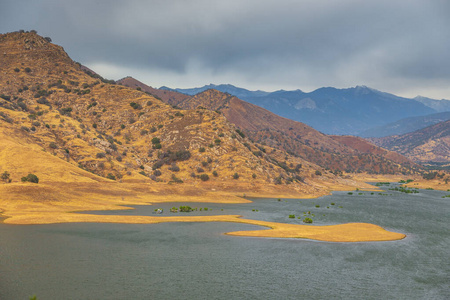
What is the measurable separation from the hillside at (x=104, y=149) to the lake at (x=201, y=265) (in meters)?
21.2

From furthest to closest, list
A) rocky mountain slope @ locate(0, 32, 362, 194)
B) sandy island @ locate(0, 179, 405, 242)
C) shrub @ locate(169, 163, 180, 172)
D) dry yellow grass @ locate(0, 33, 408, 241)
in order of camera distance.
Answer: shrub @ locate(169, 163, 180, 172) → rocky mountain slope @ locate(0, 32, 362, 194) → dry yellow grass @ locate(0, 33, 408, 241) → sandy island @ locate(0, 179, 405, 242)

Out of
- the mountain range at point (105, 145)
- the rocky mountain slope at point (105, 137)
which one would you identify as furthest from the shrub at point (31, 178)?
the rocky mountain slope at point (105, 137)

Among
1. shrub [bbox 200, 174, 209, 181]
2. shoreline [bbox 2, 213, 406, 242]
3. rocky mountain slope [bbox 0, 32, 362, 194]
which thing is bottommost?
shoreline [bbox 2, 213, 406, 242]

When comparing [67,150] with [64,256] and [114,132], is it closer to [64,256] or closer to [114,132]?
[114,132]

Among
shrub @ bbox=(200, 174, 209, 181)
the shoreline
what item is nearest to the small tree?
the shoreline

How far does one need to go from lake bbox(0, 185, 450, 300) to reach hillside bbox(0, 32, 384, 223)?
21.2m

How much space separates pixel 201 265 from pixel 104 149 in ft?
287

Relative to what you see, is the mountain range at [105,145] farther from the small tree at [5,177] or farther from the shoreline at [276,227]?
the shoreline at [276,227]

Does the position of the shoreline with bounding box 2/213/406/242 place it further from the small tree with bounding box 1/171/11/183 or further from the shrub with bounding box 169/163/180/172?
the shrub with bounding box 169/163/180/172

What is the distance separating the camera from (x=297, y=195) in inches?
4395

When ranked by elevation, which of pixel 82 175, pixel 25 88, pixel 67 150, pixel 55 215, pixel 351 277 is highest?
pixel 25 88

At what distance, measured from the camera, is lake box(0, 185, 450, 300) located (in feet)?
78.2

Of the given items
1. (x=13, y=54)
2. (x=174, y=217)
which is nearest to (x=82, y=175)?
(x=174, y=217)

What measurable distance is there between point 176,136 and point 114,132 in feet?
98.0
